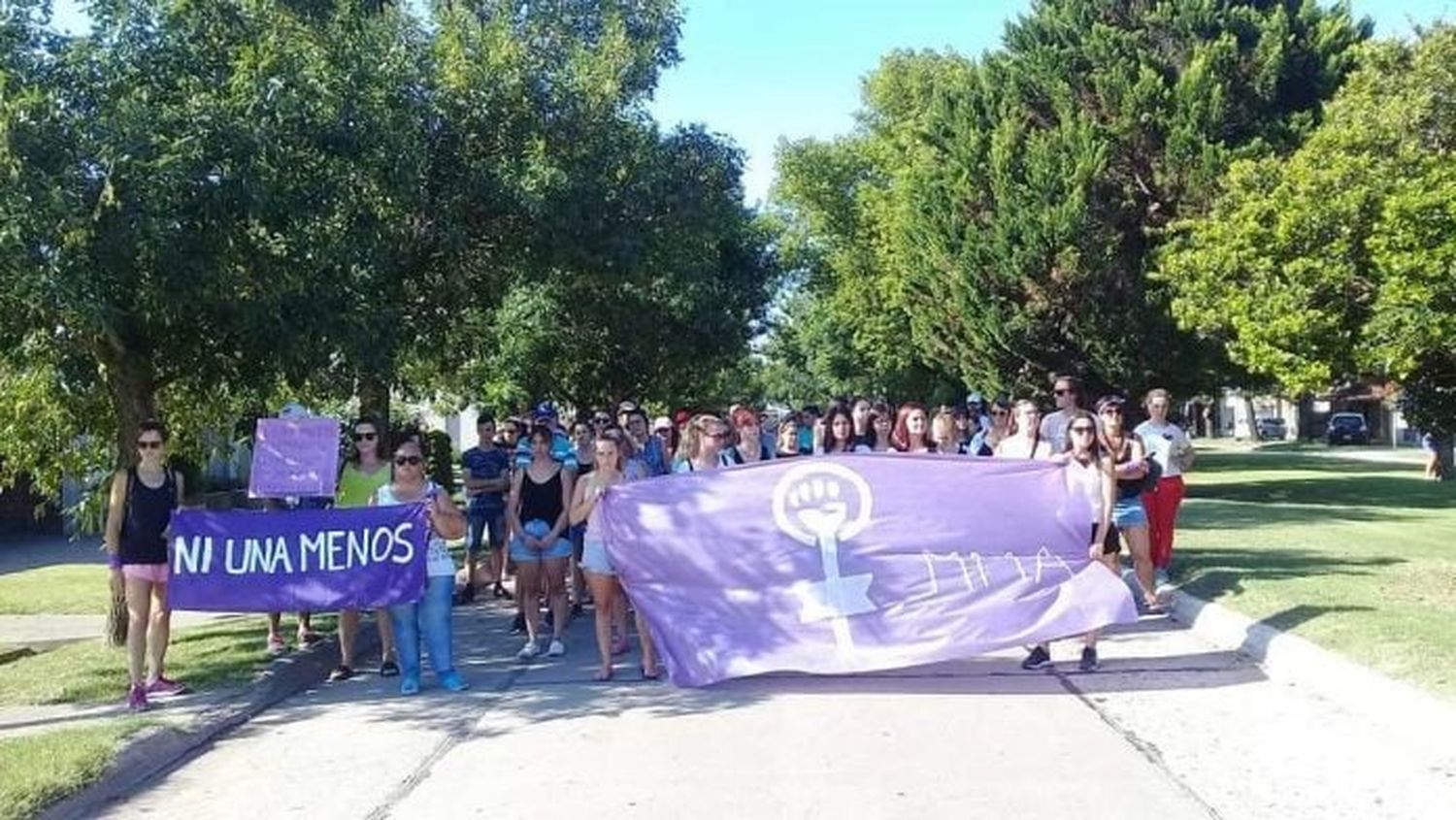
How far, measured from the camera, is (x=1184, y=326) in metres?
19.5

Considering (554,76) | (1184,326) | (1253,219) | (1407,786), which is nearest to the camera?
(1407,786)

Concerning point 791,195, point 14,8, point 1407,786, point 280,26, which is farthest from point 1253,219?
point 791,195

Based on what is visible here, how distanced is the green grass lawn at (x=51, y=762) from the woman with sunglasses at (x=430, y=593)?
169 cm

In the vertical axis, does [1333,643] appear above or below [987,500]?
below

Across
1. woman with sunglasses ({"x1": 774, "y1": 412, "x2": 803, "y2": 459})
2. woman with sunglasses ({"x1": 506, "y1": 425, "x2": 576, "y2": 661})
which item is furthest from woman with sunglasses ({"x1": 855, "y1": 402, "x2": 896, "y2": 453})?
woman with sunglasses ({"x1": 506, "y1": 425, "x2": 576, "y2": 661})

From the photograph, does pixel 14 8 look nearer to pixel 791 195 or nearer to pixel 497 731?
pixel 497 731

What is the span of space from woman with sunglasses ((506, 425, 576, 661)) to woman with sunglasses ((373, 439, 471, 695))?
2.91 ft

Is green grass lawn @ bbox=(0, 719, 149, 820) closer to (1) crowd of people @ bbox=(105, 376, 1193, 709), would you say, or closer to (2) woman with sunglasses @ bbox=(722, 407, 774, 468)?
(1) crowd of people @ bbox=(105, 376, 1193, 709)

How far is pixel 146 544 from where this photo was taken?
29.1 feet

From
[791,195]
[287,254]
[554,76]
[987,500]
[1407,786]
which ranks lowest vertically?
[1407,786]

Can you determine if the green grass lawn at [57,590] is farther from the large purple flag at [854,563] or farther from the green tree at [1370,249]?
the green tree at [1370,249]

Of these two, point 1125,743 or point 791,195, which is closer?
point 1125,743

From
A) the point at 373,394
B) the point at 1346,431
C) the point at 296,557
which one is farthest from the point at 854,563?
the point at 1346,431

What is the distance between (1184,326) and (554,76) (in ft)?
32.1
